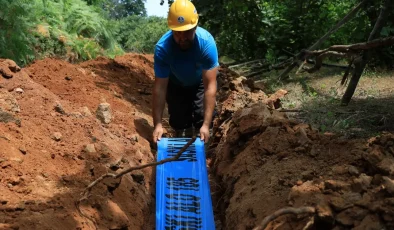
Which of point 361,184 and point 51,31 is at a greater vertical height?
point 51,31

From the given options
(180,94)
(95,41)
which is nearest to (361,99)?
(180,94)

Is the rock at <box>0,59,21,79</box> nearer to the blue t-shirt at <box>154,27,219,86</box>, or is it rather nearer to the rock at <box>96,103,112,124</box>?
the rock at <box>96,103,112,124</box>

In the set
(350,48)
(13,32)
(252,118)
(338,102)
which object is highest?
(13,32)

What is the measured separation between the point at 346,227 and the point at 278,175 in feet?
3.80

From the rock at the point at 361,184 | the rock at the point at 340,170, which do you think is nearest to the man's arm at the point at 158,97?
the rock at the point at 340,170

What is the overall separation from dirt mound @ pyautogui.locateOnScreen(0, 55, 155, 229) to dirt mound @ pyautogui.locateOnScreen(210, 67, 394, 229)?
893 mm

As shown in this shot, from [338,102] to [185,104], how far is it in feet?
9.18

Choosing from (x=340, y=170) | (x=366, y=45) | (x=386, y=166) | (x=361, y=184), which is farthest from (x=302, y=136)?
(x=366, y=45)

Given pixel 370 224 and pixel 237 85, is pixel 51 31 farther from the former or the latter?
pixel 370 224

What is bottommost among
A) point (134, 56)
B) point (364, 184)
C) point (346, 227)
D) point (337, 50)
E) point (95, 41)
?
point (346, 227)

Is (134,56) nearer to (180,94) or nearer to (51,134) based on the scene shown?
(180,94)

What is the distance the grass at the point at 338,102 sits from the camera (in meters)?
5.54

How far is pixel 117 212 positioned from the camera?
355 cm

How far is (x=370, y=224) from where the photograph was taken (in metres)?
2.36
